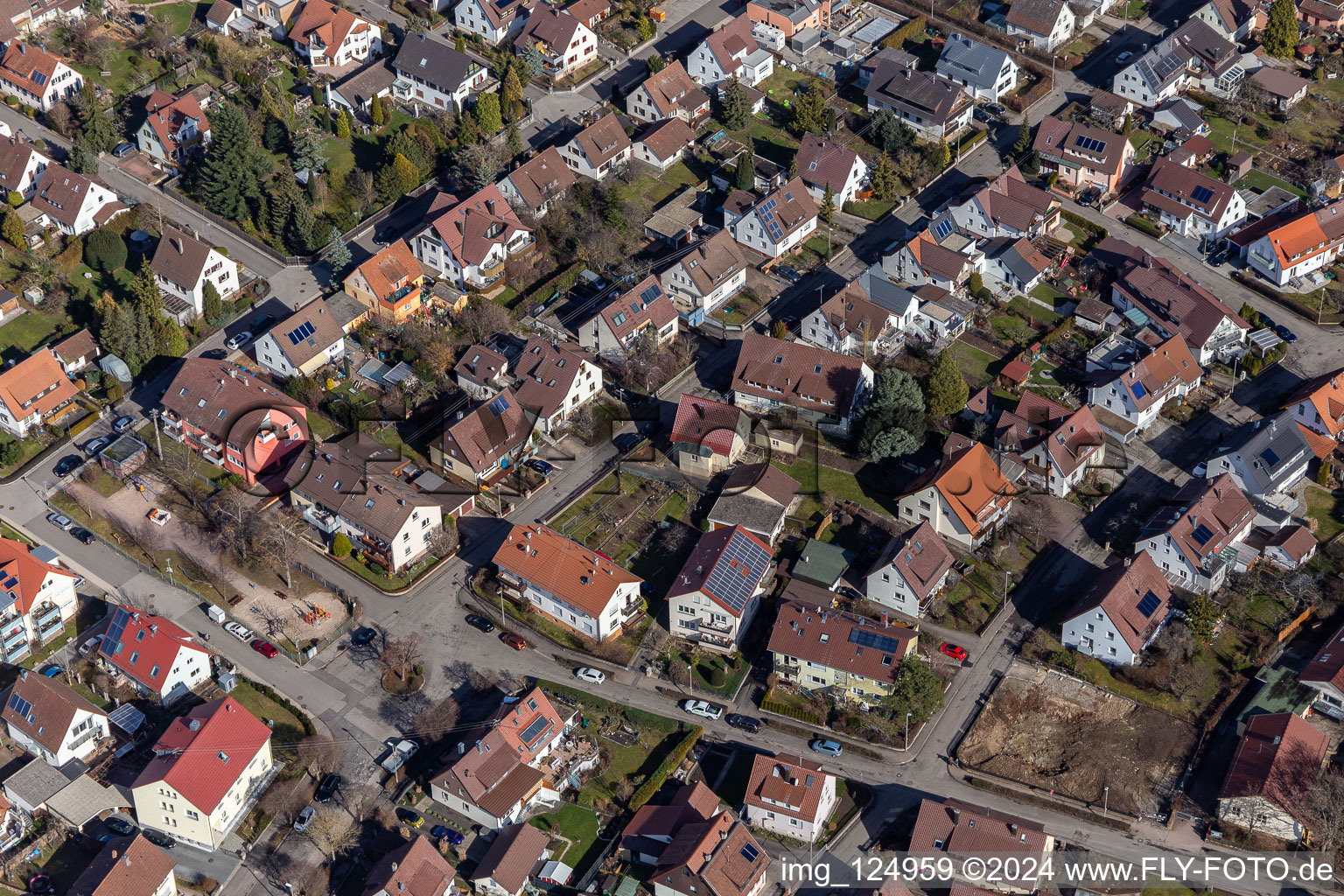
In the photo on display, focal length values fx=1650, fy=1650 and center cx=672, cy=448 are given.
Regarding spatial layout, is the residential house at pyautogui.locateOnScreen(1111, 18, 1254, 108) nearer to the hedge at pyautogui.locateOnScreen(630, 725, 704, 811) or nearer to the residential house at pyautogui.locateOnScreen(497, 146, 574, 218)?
the residential house at pyautogui.locateOnScreen(497, 146, 574, 218)

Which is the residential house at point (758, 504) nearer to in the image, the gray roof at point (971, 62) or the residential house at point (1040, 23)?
the gray roof at point (971, 62)

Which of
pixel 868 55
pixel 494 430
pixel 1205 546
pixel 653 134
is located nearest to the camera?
pixel 1205 546

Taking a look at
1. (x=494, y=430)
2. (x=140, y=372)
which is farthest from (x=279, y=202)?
(x=494, y=430)

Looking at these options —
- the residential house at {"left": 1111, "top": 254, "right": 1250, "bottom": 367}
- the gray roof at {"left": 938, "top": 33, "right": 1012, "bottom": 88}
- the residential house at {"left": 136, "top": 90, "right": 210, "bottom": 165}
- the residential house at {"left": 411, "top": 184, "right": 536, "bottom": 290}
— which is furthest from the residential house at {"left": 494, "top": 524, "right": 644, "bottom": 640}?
the gray roof at {"left": 938, "top": 33, "right": 1012, "bottom": 88}

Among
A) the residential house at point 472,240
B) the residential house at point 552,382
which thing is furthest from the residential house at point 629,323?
the residential house at point 472,240

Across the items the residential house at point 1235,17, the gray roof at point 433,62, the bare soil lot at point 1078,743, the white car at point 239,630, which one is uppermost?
the gray roof at point 433,62

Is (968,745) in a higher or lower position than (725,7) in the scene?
lower

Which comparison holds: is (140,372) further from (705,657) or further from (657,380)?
(705,657)
